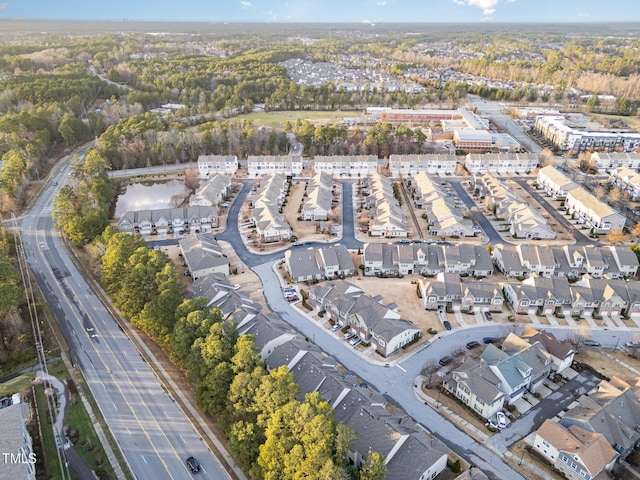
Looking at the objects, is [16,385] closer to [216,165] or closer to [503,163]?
[216,165]

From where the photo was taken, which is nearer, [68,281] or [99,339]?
[99,339]

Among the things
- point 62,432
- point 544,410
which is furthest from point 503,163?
point 62,432

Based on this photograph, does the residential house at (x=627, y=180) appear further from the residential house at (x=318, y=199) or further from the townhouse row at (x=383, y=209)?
the residential house at (x=318, y=199)

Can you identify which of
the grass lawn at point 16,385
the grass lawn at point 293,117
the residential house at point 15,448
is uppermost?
the grass lawn at point 293,117

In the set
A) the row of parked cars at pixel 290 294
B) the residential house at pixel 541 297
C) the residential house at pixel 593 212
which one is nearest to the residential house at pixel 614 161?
the residential house at pixel 593 212

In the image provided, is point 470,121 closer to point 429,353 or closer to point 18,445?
point 429,353

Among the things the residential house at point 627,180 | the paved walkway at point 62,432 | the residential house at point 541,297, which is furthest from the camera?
the residential house at point 627,180

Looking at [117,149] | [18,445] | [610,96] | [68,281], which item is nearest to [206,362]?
[18,445]
